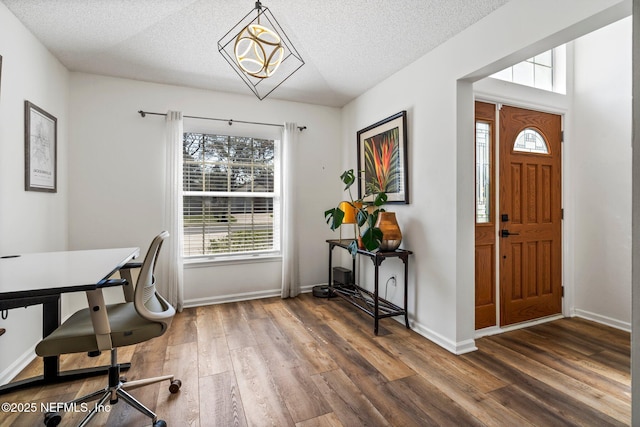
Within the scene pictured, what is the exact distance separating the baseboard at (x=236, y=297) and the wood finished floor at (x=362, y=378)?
0.53 meters

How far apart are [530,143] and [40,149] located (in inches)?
174

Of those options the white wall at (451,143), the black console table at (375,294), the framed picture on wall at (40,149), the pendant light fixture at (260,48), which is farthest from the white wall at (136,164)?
the white wall at (451,143)

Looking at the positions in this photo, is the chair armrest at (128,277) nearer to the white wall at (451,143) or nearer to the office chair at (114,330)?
the office chair at (114,330)

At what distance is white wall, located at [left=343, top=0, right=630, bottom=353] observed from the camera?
6.41ft

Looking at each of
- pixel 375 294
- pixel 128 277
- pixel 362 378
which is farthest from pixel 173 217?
pixel 362 378

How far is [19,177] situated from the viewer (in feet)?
7.55

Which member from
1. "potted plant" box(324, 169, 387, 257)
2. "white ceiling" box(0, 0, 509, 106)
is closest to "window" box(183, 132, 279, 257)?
"white ceiling" box(0, 0, 509, 106)

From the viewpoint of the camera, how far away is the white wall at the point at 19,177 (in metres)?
2.11

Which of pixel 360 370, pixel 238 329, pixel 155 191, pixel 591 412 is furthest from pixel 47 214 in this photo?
pixel 591 412

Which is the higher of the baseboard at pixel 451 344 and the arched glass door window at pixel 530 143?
the arched glass door window at pixel 530 143

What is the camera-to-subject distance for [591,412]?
1.74 metres

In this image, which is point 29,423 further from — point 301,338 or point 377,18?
point 377,18

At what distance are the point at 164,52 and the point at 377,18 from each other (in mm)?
1924

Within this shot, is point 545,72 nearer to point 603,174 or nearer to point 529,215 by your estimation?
point 603,174
